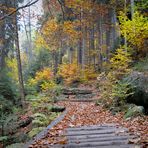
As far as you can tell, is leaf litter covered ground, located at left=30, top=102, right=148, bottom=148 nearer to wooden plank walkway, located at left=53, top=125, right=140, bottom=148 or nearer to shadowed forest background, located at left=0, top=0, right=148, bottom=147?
shadowed forest background, located at left=0, top=0, right=148, bottom=147

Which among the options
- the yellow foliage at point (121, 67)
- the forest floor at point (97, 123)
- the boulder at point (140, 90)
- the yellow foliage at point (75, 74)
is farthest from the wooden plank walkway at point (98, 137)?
the yellow foliage at point (75, 74)

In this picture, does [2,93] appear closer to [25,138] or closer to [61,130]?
[25,138]

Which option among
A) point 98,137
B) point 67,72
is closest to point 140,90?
point 98,137

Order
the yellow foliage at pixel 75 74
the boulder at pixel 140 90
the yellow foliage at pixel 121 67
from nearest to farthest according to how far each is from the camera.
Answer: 1. the boulder at pixel 140 90
2. the yellow foliage at pixel 121 67
3. the yellow foliage at pixel 75 74

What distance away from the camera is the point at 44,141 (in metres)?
6.20

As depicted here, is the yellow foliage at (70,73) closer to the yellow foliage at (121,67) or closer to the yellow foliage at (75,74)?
the yellow foliage at (75,74)

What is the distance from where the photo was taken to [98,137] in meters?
6.27

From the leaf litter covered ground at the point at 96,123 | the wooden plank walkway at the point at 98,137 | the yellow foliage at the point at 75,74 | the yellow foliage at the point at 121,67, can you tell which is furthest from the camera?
the yellow foliage at the point at 75,74

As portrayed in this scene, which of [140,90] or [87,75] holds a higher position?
[140,90]

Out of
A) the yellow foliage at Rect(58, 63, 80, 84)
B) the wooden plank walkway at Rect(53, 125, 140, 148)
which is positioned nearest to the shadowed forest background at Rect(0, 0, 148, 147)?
the yellow foliage at Rect(58, 63, 80, 84)

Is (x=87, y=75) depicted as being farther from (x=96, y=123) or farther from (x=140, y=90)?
(x=96, y=123)

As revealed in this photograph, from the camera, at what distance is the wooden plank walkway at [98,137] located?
222 inches

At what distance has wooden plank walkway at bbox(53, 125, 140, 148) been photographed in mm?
5638

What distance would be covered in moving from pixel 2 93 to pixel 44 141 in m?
11.5
